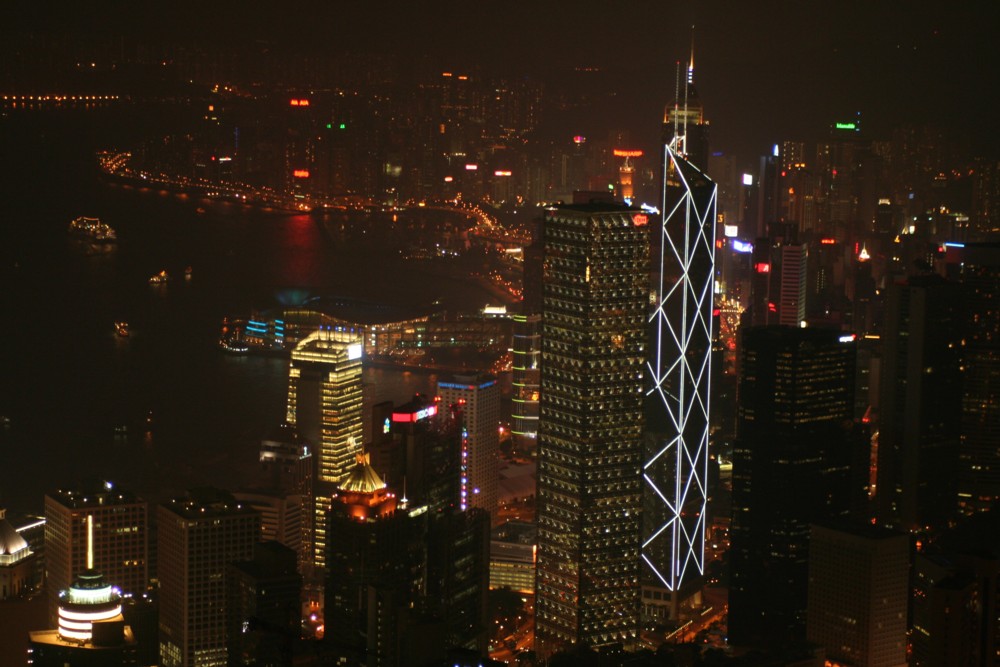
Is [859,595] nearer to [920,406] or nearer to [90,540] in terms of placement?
[920,406]

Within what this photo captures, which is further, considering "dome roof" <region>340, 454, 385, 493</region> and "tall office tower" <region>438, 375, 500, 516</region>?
"tall office tower" <region>438, 375, 500, 516</region>

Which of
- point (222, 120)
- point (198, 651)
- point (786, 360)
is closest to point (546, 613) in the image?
point (198, 651)

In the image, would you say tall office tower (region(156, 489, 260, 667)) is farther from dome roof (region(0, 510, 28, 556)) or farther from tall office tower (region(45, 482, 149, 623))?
dome roof (region(0, 510, 28, 556))

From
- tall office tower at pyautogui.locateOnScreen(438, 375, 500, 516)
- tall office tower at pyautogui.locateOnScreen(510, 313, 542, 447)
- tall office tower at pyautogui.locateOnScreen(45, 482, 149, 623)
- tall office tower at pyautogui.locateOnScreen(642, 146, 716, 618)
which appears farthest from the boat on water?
tall office tower at pyautogui.locateOnScreen(642, 146, 716, 618)

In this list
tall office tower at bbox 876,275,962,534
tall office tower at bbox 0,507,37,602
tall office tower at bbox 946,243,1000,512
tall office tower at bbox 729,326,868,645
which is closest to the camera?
tall office tower at bbox 0,507,37,602

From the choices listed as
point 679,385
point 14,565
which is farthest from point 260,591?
point 679,385

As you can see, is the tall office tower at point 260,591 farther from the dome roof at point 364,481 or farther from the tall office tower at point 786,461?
the tall office tower at point 786,461

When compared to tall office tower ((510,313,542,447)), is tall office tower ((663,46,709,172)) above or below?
above
